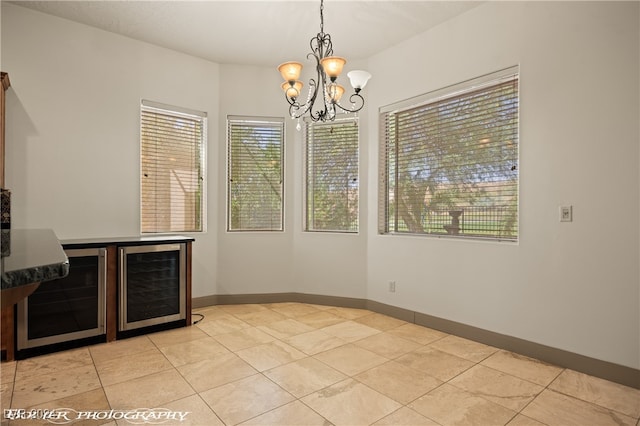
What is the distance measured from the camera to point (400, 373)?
2.48 meters

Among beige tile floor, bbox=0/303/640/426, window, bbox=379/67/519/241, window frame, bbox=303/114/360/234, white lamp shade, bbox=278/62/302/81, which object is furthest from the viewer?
window frame, bbox=303/114/360/234

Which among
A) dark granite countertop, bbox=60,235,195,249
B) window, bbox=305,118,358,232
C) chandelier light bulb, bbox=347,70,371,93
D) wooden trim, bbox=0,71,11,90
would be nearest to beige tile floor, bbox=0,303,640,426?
dark granite countertop, bbox=60,235,195,249

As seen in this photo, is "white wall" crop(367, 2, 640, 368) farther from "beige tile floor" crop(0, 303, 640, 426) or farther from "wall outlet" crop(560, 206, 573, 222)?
"beige tile floor" crop(0, 303, 640, 426)

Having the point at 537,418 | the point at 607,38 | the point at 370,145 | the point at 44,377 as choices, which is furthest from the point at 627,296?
the point at 44,377

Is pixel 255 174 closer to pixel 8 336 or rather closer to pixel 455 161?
pixel 455 161

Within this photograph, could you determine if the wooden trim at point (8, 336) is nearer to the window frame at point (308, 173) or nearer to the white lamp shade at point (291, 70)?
the white lamp shade at point (291, 70)

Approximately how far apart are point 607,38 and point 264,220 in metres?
3.56

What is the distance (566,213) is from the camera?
8.39 feet

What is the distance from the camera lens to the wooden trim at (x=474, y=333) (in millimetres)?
2379

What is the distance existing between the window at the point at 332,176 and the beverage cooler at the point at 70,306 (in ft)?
7.55

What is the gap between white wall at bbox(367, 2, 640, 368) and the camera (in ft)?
7.61

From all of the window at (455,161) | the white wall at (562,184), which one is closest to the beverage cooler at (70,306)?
the window at (455,161)

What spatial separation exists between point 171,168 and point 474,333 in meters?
3.51

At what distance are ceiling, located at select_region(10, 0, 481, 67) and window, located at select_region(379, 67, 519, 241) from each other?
708 millimetres
